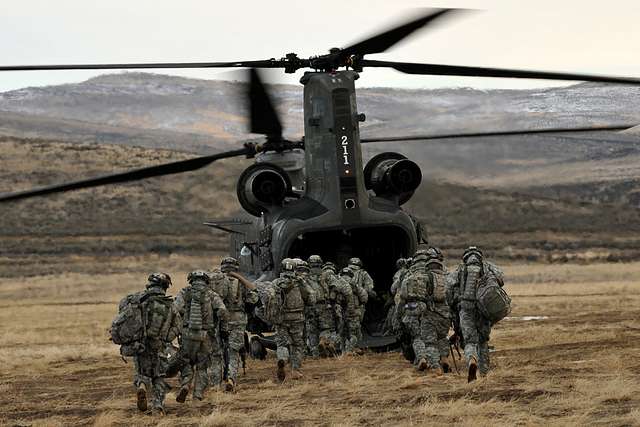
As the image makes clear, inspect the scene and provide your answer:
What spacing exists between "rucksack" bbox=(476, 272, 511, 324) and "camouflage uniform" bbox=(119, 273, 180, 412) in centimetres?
388

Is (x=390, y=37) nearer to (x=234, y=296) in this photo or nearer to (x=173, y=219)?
(x=234, y=296)

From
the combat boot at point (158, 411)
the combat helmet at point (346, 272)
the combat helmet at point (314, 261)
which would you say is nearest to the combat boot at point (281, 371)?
the combat helmet at point (314, 261)

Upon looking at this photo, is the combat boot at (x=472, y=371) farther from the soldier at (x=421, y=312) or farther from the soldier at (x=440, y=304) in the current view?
the soldier at (x=421, y=312)

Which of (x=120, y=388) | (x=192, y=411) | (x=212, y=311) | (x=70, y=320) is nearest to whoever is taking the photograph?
(x=192, y=411)

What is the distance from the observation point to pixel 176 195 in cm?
6425

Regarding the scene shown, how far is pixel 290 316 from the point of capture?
1627cm

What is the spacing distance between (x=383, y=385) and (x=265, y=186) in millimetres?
5434

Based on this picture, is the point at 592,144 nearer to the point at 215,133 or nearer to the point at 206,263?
the point at 206,263

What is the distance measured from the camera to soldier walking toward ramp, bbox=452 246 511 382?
1435cm

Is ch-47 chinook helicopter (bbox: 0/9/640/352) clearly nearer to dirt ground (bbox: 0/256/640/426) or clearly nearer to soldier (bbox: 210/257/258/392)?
dirt ground (bbox: 0/256/640/426)

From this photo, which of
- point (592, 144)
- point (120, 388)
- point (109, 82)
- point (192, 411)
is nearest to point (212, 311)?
point (192, 411)

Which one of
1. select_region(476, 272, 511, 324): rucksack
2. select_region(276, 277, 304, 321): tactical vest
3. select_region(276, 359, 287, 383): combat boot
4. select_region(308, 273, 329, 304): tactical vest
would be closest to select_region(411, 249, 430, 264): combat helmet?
select_region(476, 272, 511, 324): rucksack

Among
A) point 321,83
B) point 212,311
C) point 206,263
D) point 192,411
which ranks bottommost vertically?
point 206,263

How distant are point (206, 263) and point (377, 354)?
→ 35.4m
